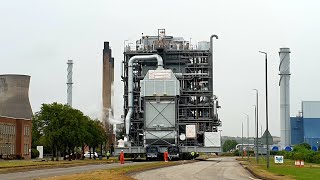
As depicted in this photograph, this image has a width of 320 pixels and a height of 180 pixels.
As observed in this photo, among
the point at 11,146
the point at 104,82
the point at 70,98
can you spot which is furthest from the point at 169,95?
the point at 70,98

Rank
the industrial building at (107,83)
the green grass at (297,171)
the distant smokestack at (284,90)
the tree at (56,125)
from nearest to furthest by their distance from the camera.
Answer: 1. the green grass at (297,171)
2. the tree at (56,125)
3. the industrial building at (107,83)
4. the distant smokestack at (284,90)

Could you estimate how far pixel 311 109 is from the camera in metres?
166

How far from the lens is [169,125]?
284ft

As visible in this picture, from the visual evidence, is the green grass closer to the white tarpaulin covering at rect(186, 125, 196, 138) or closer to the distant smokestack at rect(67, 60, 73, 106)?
the white tarpaulin covering at rect(186, 125, 196, 138)

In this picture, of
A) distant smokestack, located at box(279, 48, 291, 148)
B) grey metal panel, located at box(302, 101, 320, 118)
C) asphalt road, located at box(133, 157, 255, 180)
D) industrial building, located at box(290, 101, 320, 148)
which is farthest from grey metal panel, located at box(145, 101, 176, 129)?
grey metal panel, located at box(302, 101, 320, 118)

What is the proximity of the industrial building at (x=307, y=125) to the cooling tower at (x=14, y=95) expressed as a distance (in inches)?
3065

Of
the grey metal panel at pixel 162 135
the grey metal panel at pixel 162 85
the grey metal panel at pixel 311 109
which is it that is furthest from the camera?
the grey metal panel at pixel 311 109

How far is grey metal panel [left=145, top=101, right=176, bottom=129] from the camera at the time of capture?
284 feet

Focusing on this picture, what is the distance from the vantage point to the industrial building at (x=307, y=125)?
163 metres

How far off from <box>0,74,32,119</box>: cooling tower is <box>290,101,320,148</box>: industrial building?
3065 inches

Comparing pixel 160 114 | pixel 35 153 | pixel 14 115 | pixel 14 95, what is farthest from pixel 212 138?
pixel 35 153

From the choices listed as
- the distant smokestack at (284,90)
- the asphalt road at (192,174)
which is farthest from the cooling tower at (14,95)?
the asphalt road at (192,174)

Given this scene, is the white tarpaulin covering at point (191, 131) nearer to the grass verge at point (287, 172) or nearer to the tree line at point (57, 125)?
the tree line at point (57, 125)

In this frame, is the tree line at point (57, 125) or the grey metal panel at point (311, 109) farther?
the grey metal panel at point (311, 109)
